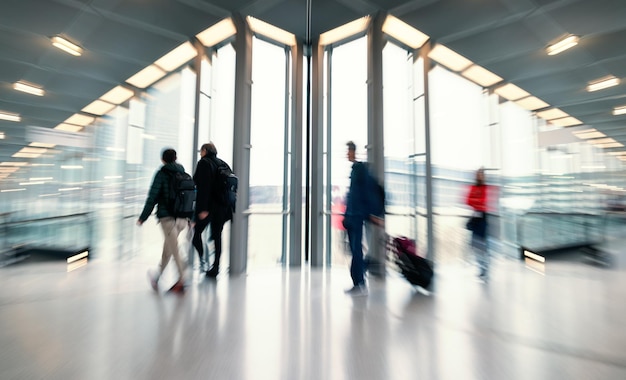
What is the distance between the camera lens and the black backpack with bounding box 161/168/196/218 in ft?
9.05

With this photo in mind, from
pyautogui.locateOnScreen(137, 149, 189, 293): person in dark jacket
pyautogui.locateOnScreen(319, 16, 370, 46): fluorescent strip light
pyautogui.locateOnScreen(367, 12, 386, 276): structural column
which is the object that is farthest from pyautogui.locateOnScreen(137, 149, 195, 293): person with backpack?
pyautogui.locateOnScreen(319, 16, 370, 46): fluorescent strip light

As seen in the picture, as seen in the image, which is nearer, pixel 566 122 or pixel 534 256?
pixel 566 122

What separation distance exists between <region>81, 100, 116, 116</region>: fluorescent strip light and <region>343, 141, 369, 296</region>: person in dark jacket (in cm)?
300

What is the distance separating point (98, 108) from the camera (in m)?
3.24

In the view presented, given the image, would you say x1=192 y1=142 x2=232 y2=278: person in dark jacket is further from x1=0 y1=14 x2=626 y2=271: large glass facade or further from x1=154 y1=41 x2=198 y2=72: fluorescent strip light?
x1=154 y1=41 x2=198 y2=72: fluorescent strip light

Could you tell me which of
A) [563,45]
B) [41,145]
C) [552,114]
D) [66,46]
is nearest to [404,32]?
[563,45]

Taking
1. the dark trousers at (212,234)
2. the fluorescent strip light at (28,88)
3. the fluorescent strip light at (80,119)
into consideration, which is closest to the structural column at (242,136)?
the dark trousers at (212,234)

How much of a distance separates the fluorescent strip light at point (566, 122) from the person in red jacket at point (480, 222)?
947mm

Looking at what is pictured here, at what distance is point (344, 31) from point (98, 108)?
11.4 feet

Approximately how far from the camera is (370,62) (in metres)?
3.98

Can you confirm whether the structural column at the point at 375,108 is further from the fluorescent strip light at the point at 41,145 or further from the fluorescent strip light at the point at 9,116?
the fluorescent strip light at the point at 9,116

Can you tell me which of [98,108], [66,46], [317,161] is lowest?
[317,161]

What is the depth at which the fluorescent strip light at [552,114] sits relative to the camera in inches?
98.7

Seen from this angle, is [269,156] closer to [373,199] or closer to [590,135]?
[373,199]
